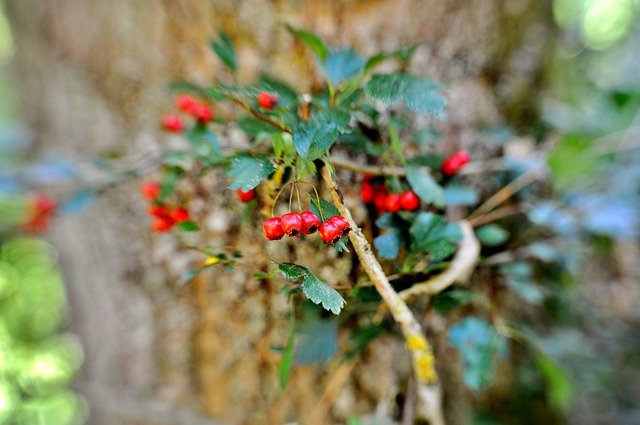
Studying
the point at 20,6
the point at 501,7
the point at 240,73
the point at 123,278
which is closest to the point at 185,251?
the point at 123,278

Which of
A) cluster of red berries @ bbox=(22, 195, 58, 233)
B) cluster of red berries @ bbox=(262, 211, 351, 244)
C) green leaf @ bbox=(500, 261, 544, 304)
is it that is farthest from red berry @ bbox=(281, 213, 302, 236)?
cluster of red berries @ bbox=(22, 195, 58, 233)

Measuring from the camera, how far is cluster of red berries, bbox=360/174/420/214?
657 millimetres

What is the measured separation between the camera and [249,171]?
1.49 ft

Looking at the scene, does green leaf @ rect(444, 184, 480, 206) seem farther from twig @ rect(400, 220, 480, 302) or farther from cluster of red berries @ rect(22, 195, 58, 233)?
cluster of red berries @ rect(22, 195, 58, 233)

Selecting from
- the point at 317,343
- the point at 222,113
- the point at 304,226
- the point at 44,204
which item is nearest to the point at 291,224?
the point at 304,226

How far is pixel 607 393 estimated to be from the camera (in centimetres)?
158

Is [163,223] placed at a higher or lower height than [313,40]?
lower

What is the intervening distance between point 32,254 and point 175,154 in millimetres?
1973

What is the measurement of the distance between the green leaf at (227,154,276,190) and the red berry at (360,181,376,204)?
0.84ft

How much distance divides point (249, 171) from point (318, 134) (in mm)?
83

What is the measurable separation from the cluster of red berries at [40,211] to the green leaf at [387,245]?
108 centimetres

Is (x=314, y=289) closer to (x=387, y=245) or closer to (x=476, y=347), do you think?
(x=387, y=245)

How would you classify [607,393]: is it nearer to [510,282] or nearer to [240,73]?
[510,282]

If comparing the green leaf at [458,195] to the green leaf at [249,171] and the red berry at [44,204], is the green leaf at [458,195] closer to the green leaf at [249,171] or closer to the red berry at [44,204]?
the green leaf at [249,171]
